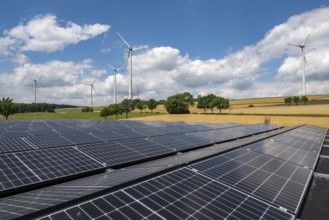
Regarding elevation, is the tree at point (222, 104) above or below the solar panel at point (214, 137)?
above

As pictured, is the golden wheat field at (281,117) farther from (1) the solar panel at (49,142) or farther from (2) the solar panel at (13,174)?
(2) the solar panel at (13,174)

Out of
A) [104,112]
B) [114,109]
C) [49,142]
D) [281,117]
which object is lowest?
[281,117]

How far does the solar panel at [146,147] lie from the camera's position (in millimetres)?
16014

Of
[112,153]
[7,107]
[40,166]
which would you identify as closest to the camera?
[40,166]

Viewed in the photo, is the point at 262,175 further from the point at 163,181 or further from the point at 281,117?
the point at 281,117

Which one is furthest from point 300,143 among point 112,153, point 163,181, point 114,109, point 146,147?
point 114,109

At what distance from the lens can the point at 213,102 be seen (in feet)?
473

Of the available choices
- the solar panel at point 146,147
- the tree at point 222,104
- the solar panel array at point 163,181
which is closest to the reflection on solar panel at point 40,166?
the solar panel array at point 163,181

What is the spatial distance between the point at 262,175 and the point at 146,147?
816 centimetres

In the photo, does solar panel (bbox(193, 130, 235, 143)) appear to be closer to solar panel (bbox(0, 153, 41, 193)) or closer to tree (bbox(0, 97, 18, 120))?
solar panel (bbox(0, 153, 41, 193))

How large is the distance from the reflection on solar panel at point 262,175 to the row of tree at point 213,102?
13138 centimetres

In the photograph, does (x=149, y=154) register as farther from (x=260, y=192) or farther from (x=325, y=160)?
(x=325, y=160)

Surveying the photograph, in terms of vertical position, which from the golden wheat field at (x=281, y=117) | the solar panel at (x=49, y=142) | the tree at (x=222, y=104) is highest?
the tree at (x=222, y=104)

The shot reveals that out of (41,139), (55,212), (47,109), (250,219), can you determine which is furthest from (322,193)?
(47,109)
